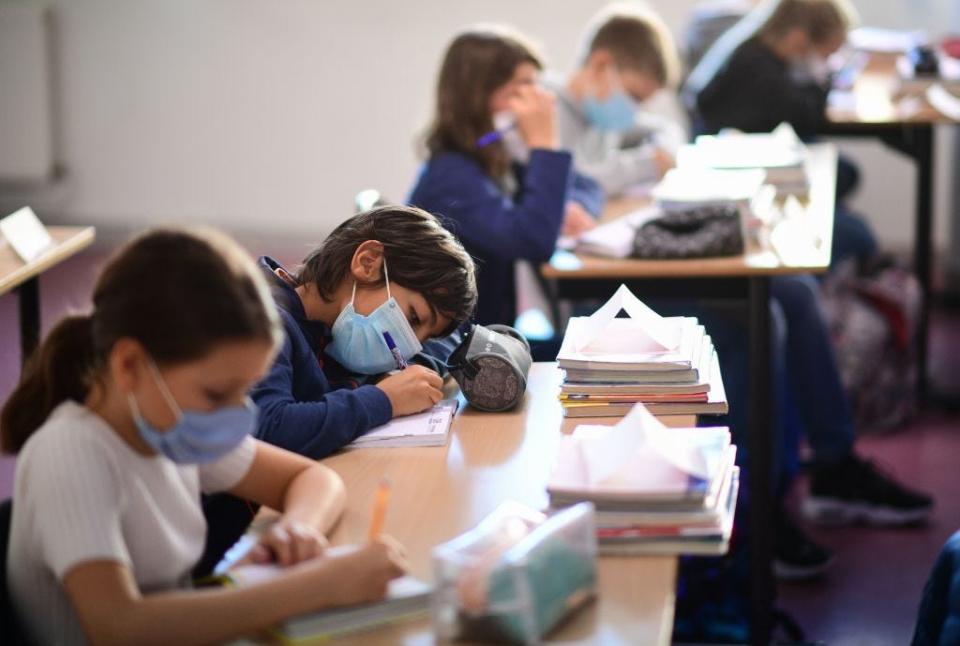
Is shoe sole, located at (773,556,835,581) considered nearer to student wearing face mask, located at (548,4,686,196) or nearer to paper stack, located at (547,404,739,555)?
student wearing face mask, located at (548,4,686,196)

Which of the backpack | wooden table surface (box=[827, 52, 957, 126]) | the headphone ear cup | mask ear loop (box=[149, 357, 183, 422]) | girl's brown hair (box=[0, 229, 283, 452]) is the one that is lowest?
the backpack

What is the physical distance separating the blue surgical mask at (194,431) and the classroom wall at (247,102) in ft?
14.0

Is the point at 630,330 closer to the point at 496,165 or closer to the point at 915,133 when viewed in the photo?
the point at 496,165

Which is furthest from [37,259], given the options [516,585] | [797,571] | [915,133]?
[915,133]

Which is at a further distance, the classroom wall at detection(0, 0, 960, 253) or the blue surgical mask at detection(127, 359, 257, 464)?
the classroom wall at detection(0, 0, 960, 253)

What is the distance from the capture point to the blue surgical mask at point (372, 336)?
6.23ft

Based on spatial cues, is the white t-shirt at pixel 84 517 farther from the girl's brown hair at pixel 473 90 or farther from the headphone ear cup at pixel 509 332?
the girl's brown hair at pixel 473 90

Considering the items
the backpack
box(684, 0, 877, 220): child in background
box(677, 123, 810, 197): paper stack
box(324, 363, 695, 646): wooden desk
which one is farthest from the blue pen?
box(684, 0, 877, 220): child in background

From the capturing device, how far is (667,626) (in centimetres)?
127

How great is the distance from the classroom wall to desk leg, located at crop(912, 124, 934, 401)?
176cm

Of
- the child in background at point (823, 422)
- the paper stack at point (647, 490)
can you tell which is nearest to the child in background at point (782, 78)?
the child in background at point (823, 422)

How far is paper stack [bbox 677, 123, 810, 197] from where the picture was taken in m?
3.25

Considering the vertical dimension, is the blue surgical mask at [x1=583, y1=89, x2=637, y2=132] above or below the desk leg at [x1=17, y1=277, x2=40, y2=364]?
above

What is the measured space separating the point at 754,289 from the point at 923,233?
5.93ft
